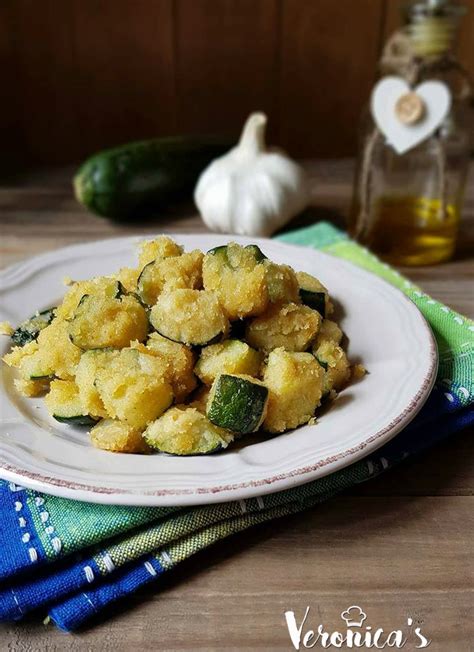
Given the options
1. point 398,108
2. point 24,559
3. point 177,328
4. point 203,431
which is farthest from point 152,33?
point 24,559

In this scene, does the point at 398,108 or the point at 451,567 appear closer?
the point at 451,567

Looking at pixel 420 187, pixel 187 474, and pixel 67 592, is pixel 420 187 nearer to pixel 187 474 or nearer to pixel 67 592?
pixel 187 474

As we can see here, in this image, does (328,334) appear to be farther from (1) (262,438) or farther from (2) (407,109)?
(2) (407,109)

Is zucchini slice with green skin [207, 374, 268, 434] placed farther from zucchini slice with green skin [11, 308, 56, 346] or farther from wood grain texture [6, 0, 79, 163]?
wood grain texture [6, 0, 79, 163]

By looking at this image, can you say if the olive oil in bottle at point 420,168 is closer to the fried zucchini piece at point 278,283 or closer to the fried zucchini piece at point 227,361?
the fried zucchini piece at point 278,283

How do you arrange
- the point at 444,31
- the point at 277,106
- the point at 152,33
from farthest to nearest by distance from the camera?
1. the point at 277,106
2. the point at 152,33
3. the point at 444,31

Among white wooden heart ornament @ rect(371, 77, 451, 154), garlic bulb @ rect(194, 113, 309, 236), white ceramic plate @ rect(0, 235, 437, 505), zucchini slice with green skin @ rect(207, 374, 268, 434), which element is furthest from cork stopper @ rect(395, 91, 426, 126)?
zucchini slice with green skin @ rect(207, 374, 268, 434)
